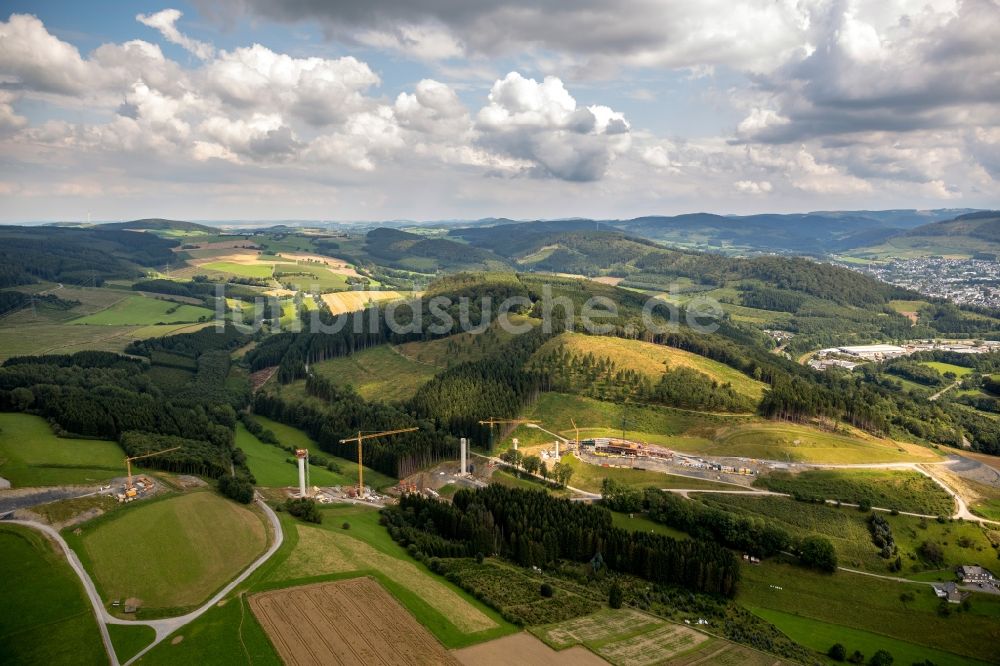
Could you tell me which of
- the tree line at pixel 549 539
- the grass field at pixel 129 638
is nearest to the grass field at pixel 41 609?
the grass field at pixel 129 638

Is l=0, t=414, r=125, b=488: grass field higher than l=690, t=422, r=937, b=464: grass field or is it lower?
higher

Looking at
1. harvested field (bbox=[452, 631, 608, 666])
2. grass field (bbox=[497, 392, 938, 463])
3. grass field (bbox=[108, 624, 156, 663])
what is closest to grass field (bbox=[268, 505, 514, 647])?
harvested field (bbox=[452, 631, 608, 666])

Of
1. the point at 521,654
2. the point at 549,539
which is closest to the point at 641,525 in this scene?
the point at 549,539

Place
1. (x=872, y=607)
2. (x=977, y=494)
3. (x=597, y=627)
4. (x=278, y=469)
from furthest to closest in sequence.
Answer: (x=278, y=469)
(x=977, y=494)
(x=872, y=607)
(x=597, y=627)

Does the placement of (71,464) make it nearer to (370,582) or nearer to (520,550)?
(370,582)

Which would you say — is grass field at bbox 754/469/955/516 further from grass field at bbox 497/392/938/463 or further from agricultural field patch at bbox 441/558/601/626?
agricultural field patch at bbox 441/558/601/626

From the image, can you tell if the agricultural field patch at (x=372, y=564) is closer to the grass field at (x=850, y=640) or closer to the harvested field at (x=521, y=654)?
the harvested field at (x=521, y=654)

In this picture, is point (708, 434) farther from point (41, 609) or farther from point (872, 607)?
point (41, 609)
